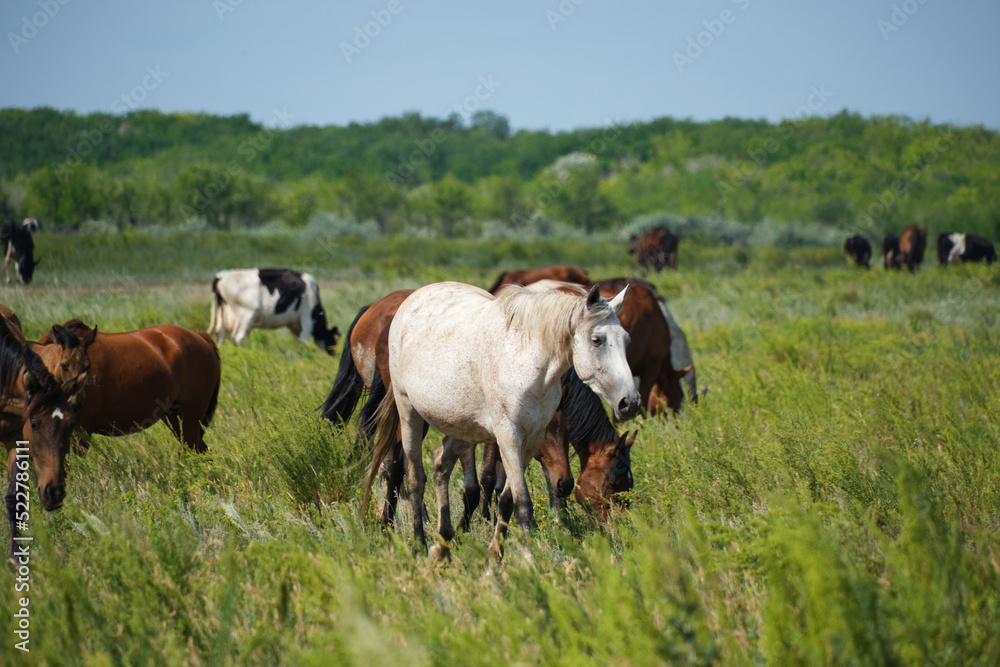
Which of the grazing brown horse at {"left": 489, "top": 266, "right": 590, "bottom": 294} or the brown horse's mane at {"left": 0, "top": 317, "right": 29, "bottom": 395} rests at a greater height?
the grazing brown horse at {"left": 489, "top": 266, "right": 590, "bottom": 294}

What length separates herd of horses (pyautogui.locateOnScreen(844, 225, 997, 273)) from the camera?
22.8 meters

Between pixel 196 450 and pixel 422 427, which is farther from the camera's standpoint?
pixel 196 450

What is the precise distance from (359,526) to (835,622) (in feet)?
7.96

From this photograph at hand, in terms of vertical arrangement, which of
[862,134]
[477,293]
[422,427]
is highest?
[862,134]

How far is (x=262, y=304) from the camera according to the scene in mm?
11023

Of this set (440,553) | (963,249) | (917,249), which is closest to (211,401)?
(440,553)

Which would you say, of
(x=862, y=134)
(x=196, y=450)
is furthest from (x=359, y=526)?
(x=862, y=134)

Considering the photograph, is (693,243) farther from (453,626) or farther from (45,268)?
(453,626)

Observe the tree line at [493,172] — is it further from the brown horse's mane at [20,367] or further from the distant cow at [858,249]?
the brown horse's mane at [20,367]

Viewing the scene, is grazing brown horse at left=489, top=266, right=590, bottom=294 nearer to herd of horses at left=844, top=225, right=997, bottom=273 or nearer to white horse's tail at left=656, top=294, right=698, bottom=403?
white horse's tail at left=656, top=294, right=698, bottom=403

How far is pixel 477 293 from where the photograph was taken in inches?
139

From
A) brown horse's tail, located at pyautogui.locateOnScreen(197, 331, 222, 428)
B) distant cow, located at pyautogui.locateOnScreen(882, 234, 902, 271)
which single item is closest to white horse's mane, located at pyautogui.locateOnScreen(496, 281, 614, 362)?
brown horse's tail, located at pyautogui.locateOnScreen(197, 331, 222, 428)

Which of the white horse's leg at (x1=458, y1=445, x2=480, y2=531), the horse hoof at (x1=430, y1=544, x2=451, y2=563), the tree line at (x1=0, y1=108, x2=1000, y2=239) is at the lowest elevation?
the horse hoof at (x1=430, y1=544, x2=451, y2=563)

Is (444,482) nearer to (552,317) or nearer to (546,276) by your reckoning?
(552,317)
